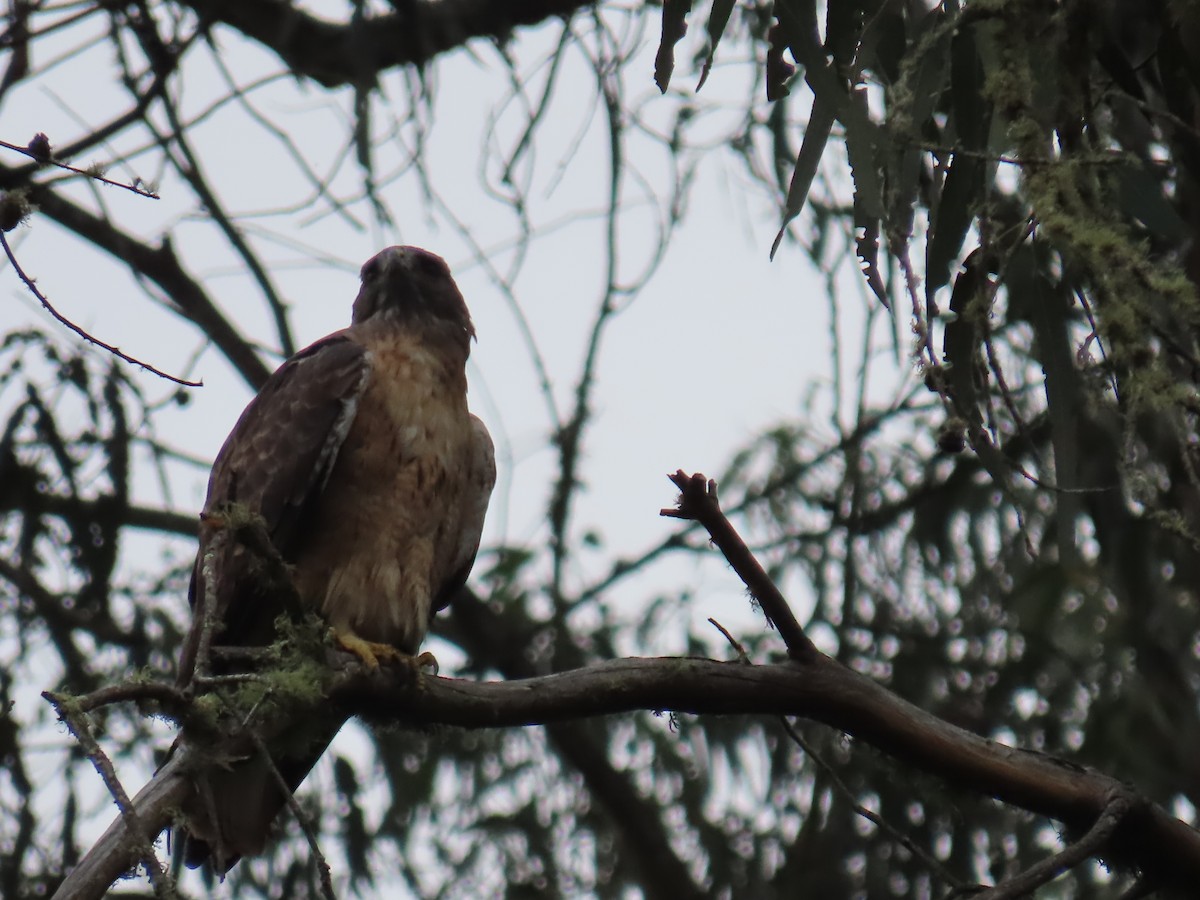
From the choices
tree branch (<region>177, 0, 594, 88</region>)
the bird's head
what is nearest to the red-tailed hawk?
the bird's head

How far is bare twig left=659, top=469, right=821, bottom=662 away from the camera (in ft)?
8.14

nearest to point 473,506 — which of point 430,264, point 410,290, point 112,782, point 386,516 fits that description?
point 386,516

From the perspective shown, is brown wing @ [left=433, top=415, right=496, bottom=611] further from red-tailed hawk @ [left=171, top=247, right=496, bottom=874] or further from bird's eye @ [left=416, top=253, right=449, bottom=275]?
bird's eye @ [left=416, top=253, right=449, bottom=275]

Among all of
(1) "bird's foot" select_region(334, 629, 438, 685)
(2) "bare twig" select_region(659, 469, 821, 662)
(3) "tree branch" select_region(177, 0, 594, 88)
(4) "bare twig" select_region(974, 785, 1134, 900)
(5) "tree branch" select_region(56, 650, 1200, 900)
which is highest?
(3) "tree branch" select_region(177, 0, 594, 88)

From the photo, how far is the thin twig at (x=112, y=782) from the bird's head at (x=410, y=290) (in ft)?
9.29

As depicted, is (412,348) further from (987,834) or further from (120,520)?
(987,834)

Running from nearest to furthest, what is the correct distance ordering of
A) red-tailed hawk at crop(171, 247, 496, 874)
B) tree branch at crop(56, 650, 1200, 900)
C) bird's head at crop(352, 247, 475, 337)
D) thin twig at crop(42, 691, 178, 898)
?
thin twig at crop(42, 691, 178, 898) < tree branch at crop(56, 650, 1200, 900) < red-tailed hawk at crop(171, 247, 496, 874) < bird's head at crop(352, 247, 475, 337)

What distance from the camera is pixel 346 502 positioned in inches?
158

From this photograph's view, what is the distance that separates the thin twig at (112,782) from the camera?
5.64 feet

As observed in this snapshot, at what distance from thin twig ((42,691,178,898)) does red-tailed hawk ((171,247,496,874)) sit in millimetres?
1737

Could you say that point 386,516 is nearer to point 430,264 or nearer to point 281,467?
point 281,467

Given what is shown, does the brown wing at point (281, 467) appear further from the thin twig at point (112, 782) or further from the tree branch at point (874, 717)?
the thin twig at point (112, 782)

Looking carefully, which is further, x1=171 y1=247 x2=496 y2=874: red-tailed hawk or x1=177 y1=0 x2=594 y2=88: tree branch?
x1=177 y1=0 x2=594 y2=88: tree branch

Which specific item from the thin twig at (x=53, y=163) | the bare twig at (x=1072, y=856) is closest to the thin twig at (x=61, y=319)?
the thin twig at (x=53, y=163)
